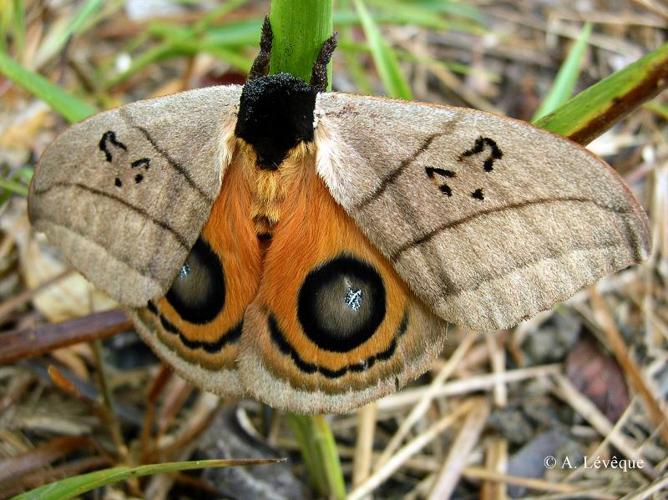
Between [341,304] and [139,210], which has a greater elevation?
[139,210]

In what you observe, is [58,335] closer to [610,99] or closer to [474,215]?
[474,215]

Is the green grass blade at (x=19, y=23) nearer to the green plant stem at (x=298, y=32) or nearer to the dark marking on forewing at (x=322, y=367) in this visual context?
the green plant stem at (x=298, y=32)

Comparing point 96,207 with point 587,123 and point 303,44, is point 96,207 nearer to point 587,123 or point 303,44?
point 303,44

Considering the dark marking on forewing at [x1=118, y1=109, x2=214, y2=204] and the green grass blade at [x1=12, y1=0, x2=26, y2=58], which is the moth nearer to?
the dark marking on forewing at [x1=118, y1=109, x2=214, y2=204]

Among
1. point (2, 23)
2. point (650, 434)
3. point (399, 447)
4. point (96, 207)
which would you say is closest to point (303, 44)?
point (96, 207)

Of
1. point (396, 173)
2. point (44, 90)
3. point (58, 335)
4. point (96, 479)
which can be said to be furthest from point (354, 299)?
point (44, 90)
